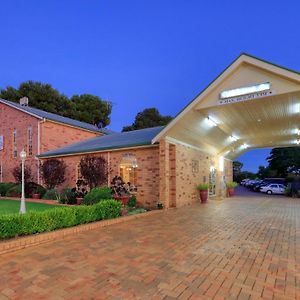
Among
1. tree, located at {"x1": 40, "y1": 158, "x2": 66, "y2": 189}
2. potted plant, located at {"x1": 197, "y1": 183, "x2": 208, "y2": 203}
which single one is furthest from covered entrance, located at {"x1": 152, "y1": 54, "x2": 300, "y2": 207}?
tree, located at {"x1": 40, "y1": 158, "x2": 66, "y2": 189}

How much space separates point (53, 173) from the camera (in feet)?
52.2

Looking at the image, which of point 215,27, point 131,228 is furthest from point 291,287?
point 215,27

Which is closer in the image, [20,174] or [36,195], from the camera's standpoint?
[36,195]

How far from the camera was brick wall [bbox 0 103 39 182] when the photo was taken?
18891 mm

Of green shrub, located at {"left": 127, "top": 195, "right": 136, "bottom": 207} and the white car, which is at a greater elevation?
green shrub, located at {"left": 127, "top": 195, "right": 136, "bottom": 207}

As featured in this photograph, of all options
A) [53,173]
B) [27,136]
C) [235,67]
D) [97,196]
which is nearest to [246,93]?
[235,67]

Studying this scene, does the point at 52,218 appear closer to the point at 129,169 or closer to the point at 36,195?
the point at 129,169

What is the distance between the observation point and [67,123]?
66.9 feet

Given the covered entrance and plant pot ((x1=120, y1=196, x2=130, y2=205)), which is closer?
the covered entrance

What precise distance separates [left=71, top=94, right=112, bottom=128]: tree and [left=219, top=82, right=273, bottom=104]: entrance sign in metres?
28.8

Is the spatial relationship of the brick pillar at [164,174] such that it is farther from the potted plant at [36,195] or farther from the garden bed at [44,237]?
the potted plant at [36,195]

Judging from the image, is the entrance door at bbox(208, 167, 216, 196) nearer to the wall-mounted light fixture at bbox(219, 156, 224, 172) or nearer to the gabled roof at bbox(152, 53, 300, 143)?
the wall-mounted light fixture at bbox(219, 156, 224, 172)

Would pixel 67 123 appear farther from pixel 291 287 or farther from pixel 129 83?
pixel 129 83

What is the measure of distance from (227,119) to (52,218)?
9481 millimetres
